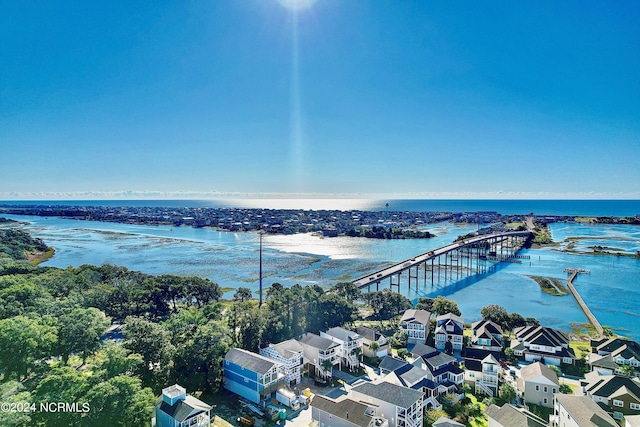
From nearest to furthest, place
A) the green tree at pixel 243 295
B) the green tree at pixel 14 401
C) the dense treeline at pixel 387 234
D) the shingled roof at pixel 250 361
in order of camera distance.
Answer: the green tree at pixel 14 401, the shingled roof at pixel 250 361, the green tree at pixel 243 295, the dense treeline at pixel 387 234

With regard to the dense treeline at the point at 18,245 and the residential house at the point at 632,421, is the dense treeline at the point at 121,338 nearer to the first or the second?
the residential house at the point at 632,421

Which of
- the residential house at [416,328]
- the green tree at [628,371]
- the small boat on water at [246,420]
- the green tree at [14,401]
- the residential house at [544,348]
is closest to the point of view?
the green tree at [14,401]

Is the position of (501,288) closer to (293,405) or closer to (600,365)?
(600,365)

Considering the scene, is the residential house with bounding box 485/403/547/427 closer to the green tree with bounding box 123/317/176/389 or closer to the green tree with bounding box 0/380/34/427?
the green tree with bounding box 123/317/176/389

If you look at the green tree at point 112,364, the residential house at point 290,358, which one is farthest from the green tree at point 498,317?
the green tree at point 112,364

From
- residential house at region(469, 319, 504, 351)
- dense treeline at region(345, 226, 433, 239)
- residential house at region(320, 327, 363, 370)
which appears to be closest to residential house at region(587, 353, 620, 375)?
residential house at region(469, 319, 504, 351)


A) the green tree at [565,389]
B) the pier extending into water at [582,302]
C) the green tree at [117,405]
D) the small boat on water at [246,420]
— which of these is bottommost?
the pier extending into water at [582,302]

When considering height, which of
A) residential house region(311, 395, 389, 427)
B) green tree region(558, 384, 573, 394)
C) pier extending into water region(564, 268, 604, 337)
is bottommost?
pier extending into water region(564, 268, 604, 337)
